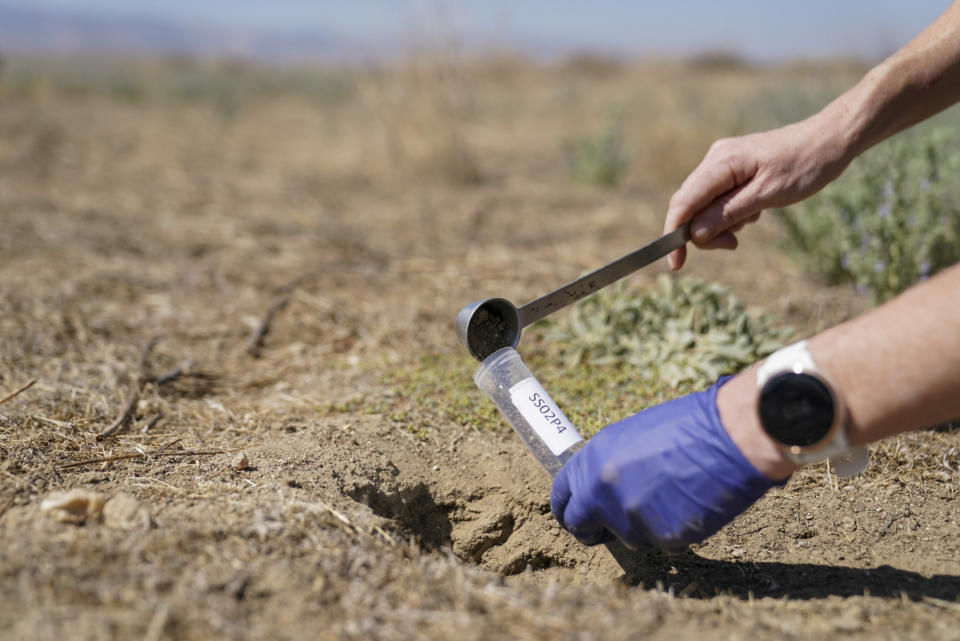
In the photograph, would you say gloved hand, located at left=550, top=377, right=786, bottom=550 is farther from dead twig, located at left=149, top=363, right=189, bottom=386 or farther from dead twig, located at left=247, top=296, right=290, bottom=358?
dead twig, located at left=247, top=296, right=290, bottom=358

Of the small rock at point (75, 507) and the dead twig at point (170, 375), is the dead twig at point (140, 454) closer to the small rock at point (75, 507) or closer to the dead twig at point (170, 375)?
the small rock at point (75, 507)

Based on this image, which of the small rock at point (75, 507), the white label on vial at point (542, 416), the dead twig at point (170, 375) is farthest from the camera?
the dead twig at point (170, 375)

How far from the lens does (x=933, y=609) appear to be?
147cm

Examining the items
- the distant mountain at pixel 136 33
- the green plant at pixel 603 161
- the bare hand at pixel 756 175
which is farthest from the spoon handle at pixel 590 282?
the distant mountain at pixel 136 33

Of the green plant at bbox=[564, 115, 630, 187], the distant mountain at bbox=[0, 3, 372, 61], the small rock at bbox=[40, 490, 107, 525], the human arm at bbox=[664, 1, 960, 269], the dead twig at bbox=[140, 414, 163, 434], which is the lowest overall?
the human arm at bbox=[664, 1, 960, 269]

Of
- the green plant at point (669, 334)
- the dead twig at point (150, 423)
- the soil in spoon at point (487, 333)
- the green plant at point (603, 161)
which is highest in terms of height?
the green plant at point (603, 161)

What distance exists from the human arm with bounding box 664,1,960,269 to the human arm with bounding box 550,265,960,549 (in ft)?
2.35

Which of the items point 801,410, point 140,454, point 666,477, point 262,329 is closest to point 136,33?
point 262,329

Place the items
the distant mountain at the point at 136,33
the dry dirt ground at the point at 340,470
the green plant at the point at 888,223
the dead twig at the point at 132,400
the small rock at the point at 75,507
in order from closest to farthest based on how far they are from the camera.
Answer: the dry dirt ground at the point at 340,470, the small rock at the point at 75,507, the dead twig at the point at 132,400, the green plant at the point at 888,223, the distant mountain at the point at 136,33

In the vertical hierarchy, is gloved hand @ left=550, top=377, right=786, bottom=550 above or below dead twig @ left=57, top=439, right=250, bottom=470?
below

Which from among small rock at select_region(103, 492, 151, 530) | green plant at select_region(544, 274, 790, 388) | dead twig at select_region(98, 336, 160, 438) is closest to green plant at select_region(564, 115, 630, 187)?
green plant at select_region(544, 274, 790, 388)

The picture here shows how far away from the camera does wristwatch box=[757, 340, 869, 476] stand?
4.21 feet

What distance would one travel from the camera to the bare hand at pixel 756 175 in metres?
1.94

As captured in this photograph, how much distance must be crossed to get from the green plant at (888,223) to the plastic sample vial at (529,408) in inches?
71.8
